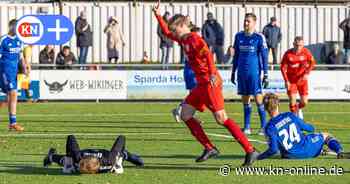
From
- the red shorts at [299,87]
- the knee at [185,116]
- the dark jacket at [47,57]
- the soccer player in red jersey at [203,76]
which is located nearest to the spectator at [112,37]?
the dark jacket at [47,57]

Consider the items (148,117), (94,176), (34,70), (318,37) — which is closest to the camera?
(94,176)

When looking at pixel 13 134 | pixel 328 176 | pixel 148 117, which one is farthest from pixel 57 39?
pixel 328 176

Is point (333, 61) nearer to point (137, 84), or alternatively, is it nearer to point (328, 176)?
point (137, 84)

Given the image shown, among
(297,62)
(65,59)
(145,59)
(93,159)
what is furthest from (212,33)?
(93,159)

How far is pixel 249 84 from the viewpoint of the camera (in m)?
21.9

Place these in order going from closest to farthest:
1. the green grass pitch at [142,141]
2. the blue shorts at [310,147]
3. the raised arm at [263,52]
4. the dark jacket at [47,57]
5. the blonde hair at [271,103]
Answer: the green grass pitch at [142,141] < the blonde hair at [271,103] < the blue shorts at [310,147] < the raised arm at [263,52] < the dark jacket at [47,57]

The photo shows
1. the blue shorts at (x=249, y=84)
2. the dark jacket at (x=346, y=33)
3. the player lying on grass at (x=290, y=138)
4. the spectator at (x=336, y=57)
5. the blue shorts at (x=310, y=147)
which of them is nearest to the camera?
the player lying on grass at (x=290, y=138)

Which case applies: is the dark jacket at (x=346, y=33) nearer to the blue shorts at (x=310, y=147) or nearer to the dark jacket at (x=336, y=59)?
the dark jacket at (x=336, y=59)

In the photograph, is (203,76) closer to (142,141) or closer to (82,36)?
(142,141)

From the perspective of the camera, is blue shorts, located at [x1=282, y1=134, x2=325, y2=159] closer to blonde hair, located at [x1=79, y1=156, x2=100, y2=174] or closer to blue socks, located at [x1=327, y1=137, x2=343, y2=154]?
blue socks, located at [x1=327, y1=137, x2=343, y2=154]

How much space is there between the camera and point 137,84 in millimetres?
33844

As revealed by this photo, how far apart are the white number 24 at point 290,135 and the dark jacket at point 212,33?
2044 centimetres

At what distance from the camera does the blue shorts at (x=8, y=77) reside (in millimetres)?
22266

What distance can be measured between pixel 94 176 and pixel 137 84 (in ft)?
65.2
